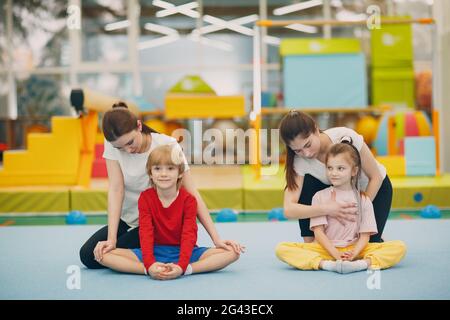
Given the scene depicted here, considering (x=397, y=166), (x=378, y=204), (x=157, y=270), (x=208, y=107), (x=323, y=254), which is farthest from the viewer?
(x=208, y=107)

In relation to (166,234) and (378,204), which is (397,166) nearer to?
(378,204)

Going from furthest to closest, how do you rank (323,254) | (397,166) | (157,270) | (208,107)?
(208,107) → (397,166) → (323,254) → (157,270)

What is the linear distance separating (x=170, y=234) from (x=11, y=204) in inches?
95.2

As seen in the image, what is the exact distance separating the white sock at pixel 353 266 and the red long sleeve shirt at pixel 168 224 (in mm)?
500

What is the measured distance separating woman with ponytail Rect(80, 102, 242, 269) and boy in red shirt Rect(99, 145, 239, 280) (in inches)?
2.0

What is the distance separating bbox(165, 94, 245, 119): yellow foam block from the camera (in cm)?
558

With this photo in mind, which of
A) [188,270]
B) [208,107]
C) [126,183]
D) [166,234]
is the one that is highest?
[208,107]

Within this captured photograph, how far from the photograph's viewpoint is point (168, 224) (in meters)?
2.02

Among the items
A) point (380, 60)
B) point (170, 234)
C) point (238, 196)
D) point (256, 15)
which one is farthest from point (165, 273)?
point (256, 15)

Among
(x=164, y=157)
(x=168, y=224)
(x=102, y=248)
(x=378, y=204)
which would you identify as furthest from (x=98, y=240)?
(x=378, y=204)

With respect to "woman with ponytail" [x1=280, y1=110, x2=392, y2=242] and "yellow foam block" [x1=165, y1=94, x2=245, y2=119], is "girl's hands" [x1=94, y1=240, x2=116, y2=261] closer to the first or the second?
"woman with ponytail" [x1=280, y1=110, x2=392, y2=242]

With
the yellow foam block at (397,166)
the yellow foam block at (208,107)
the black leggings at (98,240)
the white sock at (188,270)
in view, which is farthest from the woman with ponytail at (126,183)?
the yellow foam block at (208,107)

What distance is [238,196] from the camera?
13.3ft

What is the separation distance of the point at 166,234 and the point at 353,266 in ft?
2.07
